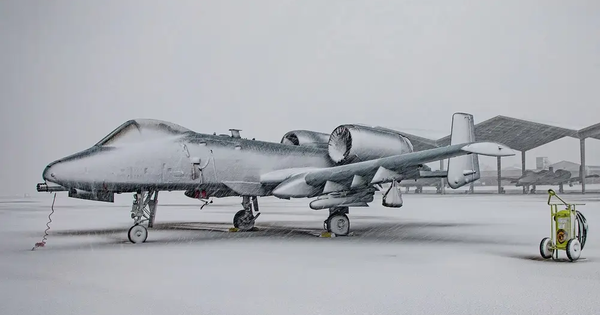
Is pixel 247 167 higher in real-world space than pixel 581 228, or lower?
higher

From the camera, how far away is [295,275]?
5668 mm

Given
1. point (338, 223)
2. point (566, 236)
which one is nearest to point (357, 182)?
point (338, 223)

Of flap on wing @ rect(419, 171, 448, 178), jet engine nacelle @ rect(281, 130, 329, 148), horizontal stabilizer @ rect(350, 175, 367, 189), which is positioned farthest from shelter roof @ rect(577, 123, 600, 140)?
horizontal stabilizer @ rect(350, 175, 367, 189)

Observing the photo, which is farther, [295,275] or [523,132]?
[523,132]

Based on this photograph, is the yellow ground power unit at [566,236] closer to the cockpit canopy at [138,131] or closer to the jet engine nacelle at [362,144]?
the jet engine nacelle at [362,144]

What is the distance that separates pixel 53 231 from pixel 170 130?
3.63 metres

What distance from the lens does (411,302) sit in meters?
4.36

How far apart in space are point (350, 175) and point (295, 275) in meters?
3.77

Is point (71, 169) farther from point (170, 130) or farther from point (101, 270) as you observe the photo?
point (101, 270)

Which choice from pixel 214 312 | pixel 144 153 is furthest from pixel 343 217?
pixel 214 312

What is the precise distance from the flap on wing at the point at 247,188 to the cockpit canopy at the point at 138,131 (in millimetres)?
1370

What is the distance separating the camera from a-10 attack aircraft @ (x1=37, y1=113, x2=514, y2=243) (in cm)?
854

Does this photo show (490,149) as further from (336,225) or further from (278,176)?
(278,176)

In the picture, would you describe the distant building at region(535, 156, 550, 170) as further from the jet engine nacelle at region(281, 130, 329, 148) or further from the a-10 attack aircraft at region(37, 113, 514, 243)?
the jet engine nacelle at region(281, 130, 329, 148)
